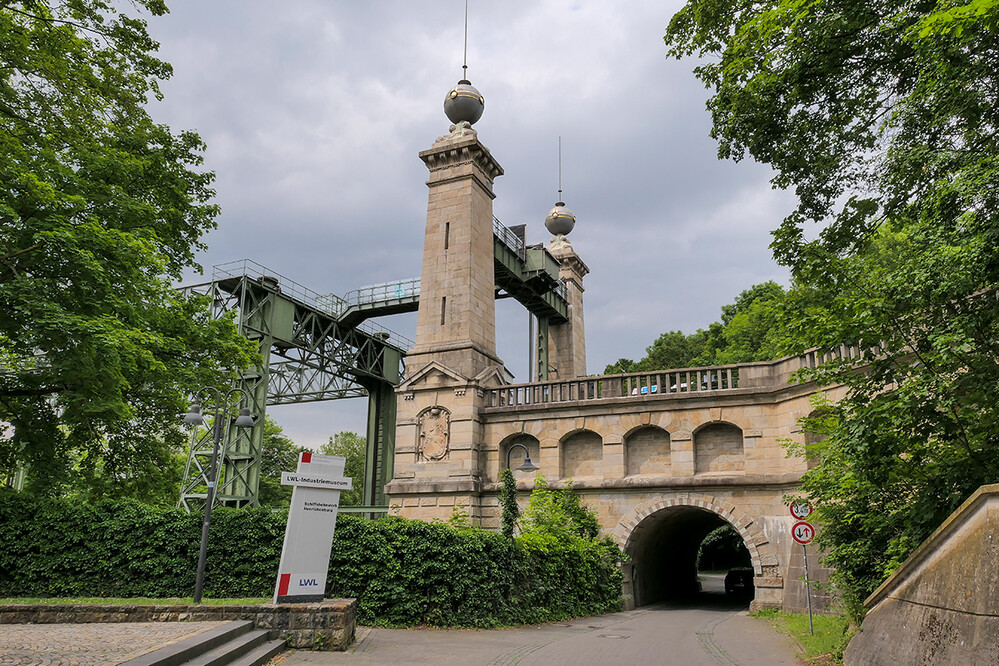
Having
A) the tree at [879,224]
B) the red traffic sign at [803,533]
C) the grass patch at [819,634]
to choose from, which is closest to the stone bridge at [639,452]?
the grass patch at [819,634]

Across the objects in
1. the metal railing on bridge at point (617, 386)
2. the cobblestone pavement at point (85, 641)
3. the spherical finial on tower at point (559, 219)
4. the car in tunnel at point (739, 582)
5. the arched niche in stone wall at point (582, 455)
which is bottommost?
the car in tunnel at point (739, 582)

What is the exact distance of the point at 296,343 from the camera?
1422 inches

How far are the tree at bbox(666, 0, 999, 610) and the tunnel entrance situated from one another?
12.1 metres

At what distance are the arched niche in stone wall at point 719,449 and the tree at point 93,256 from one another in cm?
1446

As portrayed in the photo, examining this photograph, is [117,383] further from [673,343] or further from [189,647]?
[673,343]

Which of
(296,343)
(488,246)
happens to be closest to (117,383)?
(488,246)

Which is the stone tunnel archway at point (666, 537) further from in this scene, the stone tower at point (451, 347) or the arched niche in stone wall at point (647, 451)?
the stone tower at point (451, 347)

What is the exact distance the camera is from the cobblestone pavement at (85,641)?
28.6 ft

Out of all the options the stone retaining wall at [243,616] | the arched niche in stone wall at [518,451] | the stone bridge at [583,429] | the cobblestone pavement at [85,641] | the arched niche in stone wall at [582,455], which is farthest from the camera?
the arched niche in stone wall at [518,451]

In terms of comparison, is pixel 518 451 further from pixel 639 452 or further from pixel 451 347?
pixel 451 347

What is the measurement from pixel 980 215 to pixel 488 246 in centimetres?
2069

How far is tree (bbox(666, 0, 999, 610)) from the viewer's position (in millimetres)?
9305

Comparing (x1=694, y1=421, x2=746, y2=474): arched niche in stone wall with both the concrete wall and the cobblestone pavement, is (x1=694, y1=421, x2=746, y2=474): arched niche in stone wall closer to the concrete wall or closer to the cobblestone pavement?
the concrete wall

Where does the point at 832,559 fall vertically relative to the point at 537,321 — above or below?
below
